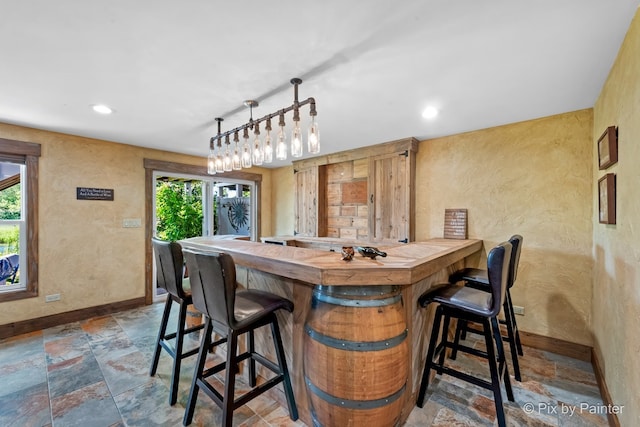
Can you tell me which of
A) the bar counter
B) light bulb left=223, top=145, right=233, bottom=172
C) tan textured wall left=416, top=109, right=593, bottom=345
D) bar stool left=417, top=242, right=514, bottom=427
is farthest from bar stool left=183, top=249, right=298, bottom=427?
tan textured wall left=416, top=109, right=593, bottom=345

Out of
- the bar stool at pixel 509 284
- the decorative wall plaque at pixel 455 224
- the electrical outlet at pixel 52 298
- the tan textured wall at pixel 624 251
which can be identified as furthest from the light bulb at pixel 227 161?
the tan textured wall at pixel 624 251

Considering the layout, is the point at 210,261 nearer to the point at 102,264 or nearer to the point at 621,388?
the point at 621,388

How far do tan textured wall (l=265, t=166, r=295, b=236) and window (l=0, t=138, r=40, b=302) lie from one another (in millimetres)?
3280

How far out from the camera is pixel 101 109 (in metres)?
2.48

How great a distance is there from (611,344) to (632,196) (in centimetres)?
104

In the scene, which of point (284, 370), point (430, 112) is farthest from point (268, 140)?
point (284, 370)

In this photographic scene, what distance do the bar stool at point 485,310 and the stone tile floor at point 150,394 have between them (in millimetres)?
198

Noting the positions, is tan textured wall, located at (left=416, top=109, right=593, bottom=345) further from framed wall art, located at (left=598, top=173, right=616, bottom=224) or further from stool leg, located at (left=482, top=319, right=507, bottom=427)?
stool leg, located at (left=482, top=319, right=507, bottom=427)

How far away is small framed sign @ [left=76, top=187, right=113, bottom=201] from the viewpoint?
11.0 feet

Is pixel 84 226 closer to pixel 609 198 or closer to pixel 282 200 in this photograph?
pixel 282 200

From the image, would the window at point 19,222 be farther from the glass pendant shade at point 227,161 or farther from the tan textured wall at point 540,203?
the tan textured wall at point 540,203

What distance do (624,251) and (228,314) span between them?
2147mm

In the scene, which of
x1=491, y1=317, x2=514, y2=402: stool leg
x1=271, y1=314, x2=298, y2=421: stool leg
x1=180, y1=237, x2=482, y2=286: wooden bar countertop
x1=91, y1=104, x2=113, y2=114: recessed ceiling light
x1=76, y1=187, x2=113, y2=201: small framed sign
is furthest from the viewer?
x1=76, y1=187, x2=113, y2=201: small framed sign

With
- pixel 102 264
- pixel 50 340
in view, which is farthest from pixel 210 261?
pixel 102 264
